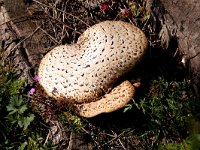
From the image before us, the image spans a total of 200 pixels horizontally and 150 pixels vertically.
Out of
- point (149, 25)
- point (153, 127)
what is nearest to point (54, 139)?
point (153, 127)

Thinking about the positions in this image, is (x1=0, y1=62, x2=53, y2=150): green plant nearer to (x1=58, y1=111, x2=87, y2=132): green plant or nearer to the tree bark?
(x1=58, y1=111, x2=87, y2=132): green plant

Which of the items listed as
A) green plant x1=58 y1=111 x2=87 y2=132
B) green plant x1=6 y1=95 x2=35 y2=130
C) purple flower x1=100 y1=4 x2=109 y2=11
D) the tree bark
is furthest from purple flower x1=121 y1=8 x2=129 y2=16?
green plant x1=6 y1=95 x2=35 y2=130

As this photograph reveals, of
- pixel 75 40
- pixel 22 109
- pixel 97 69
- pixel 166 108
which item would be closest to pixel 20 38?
pixel 75 40

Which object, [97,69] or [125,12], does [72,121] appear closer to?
[97,69]

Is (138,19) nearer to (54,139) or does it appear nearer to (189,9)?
(189,9)

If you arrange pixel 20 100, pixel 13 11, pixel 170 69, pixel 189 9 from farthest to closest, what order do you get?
pixel 13 11
pixel 170 69
pixel 20 100
pixel 189 9

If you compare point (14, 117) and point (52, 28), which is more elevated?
point (52, 28)

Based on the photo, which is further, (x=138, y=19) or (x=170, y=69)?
(x=138, y=19)

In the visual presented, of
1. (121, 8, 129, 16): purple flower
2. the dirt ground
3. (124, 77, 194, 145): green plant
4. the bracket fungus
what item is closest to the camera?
the bracket fungus

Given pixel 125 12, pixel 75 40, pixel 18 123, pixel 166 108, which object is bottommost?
pixel 18 123
